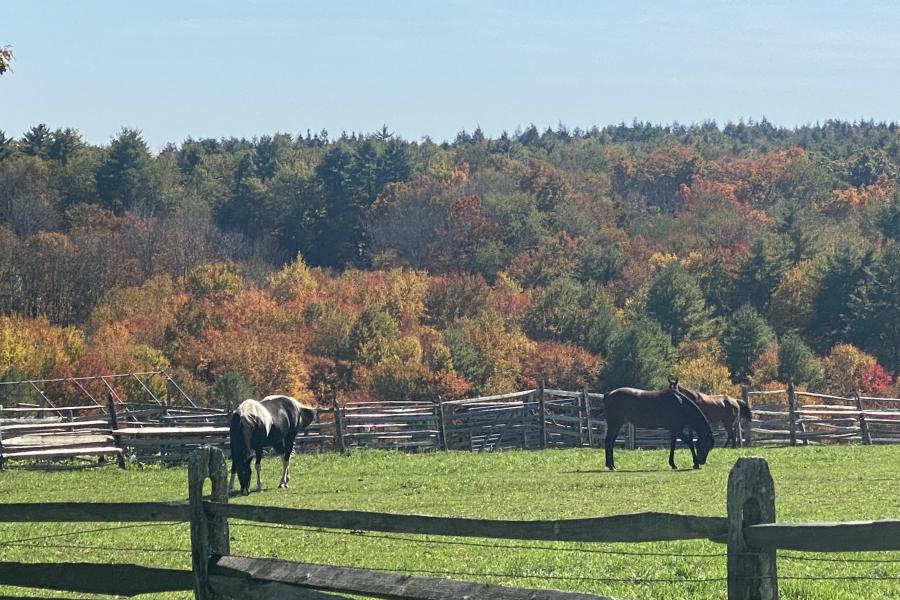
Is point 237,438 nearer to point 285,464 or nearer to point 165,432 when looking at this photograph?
point 285,464

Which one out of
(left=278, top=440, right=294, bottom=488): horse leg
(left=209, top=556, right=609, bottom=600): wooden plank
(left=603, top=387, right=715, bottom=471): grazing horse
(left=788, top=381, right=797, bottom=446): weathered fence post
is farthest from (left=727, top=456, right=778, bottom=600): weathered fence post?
(left=788, top=381, right=797, bottom=446): weathered fence post

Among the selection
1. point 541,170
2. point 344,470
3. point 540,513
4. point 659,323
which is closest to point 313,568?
point 540,513

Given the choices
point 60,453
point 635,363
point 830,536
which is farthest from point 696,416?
point 635,363

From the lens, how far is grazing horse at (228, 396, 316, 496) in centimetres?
1964

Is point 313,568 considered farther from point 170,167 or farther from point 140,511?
point 170,167

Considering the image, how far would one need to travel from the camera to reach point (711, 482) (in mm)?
19656

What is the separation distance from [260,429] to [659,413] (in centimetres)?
816

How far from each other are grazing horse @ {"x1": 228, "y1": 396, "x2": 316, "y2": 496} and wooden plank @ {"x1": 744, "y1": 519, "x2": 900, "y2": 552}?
14.1 meters

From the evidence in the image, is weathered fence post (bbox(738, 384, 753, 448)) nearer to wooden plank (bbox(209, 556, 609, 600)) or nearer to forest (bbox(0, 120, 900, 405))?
forest (bbox(0, 120, 900, 405))

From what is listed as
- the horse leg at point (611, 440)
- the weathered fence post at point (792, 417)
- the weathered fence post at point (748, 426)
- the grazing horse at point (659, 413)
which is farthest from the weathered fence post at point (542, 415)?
the horse leg at point (611, 440)

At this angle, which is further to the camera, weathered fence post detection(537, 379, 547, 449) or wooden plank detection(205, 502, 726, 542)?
weathered fence post detection(537, 379, 547, 449)

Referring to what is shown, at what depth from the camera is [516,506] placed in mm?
16328

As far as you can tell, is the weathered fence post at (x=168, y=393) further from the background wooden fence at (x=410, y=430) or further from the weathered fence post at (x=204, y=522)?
the weathered fence post at (x=204, y=522)

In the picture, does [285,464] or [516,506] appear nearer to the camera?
[516,506]
